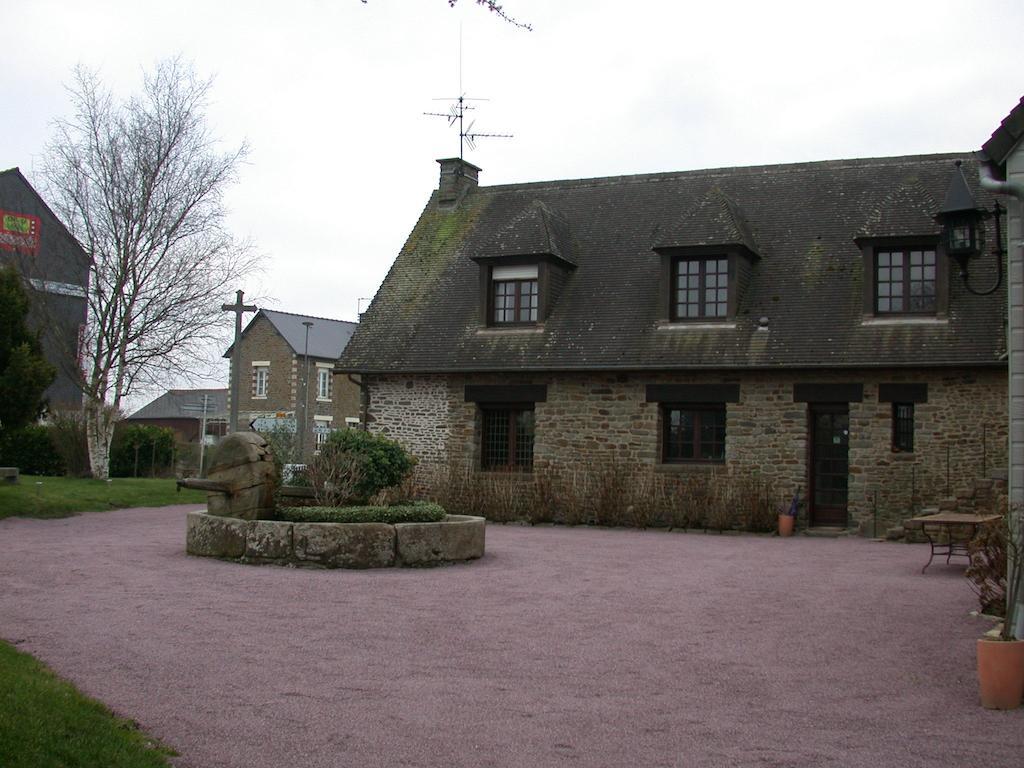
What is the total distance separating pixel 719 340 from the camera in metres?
20.0

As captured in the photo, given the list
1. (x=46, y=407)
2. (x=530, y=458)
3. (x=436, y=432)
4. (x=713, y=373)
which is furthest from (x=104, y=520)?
(x=713, y=373)

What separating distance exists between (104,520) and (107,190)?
912 centimetres

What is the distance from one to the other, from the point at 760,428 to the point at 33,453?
18363 mm

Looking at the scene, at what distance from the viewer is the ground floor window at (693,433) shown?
66.5ft

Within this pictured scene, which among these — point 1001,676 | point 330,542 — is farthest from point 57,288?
point 1001,676

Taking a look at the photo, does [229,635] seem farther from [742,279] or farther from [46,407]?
[742,279]

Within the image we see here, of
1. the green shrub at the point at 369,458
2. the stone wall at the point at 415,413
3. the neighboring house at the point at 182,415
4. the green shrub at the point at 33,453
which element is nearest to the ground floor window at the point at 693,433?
the stone wall at the point at 415,413

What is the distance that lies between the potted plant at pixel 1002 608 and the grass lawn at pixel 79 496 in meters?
15.1

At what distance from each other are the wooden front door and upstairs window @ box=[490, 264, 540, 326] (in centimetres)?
591

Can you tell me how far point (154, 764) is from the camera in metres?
5.31

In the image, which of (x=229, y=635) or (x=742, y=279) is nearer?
(x=229, y=635)

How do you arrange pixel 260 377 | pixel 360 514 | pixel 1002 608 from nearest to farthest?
pixel 1002 608
pixel 360 514
pixel 260 377

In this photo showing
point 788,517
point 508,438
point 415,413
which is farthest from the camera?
point 415,413

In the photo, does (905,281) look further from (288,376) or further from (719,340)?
(288,376)
